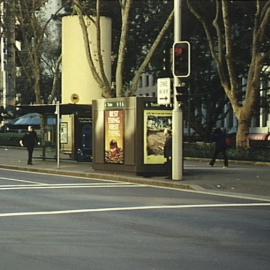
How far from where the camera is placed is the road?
909cm

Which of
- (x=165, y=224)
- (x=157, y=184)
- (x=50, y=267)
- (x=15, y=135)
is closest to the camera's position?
(x=50, y=267)

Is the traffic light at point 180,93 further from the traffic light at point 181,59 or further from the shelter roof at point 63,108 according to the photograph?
the shelter roof at point 63,108

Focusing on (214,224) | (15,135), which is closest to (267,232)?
(214,224)

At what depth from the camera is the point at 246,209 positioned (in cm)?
1539

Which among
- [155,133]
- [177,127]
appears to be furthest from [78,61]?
[177,127]

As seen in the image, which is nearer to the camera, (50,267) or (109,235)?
(50,267)

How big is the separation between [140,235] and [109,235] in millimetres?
494

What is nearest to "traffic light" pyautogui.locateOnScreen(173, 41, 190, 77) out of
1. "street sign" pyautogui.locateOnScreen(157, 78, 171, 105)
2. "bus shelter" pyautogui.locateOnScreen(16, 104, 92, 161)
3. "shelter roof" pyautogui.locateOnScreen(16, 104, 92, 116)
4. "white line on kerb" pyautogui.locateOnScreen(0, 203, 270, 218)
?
"street sign" pyautogui.locateOnScreen(157, 78, 171, 105)

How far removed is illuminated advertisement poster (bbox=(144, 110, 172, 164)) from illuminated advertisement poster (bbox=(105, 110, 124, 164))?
125 cm

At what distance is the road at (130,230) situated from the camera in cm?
909

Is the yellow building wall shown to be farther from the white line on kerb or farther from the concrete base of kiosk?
the white line on kerb

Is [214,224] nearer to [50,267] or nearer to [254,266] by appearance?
[254,266]

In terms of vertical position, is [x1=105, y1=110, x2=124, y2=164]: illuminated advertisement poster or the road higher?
[x1=105, y1=110, x2=124, y2=164]: illuminated advertisement poster

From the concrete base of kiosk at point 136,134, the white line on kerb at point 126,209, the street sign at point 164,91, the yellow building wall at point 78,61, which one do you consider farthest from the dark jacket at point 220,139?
the yellow building wall at point 78,61
